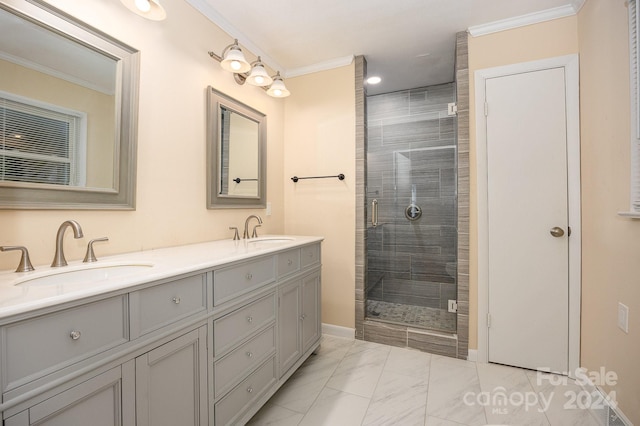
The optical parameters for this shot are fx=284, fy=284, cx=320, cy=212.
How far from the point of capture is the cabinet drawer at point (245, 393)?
1.25 metres

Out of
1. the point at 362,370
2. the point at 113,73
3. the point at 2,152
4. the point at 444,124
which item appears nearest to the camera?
the point at 2,152

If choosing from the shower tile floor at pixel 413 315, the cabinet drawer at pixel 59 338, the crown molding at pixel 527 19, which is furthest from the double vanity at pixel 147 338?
the crown molding at pixel 527 19

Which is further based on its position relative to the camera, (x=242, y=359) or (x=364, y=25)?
(x=364, y=25)

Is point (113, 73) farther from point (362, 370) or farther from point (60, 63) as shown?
point (362, 370)

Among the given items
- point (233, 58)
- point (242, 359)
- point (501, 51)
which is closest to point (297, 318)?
point (242, 359)

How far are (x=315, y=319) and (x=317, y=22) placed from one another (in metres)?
2.19

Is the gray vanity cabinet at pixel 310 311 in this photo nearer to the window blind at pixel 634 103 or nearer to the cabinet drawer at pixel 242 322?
the cabinet drawer at pixel 242 322

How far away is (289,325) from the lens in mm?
1776

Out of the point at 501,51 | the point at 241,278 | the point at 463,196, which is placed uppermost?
the point at 501,51

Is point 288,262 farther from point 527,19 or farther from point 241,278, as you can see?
point 527,19

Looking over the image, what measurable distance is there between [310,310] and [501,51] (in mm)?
2350

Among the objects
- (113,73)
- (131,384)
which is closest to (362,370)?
(131,384)

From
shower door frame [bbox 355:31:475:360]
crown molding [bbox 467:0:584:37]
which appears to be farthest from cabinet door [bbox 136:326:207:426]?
crown molding [bbox 467:0:584:37]

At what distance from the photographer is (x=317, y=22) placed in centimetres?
207
